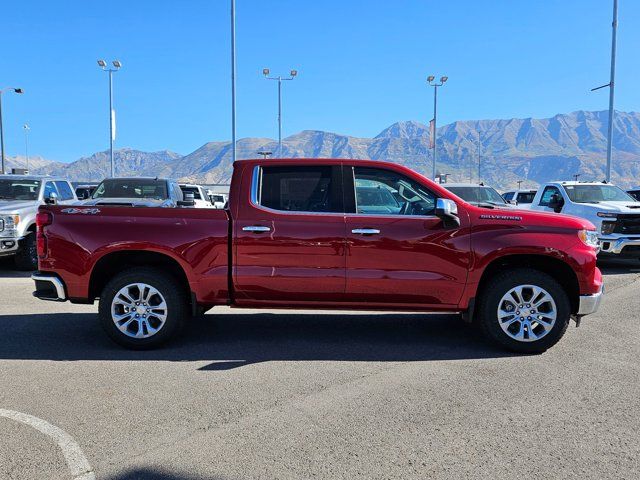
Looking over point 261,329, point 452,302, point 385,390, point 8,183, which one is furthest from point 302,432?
point 8,183

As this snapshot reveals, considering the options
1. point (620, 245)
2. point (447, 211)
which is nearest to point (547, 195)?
point (620, 245)

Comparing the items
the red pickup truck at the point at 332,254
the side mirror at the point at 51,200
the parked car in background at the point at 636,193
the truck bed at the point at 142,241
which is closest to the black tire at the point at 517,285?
the red pickup truck at the point at 332,254

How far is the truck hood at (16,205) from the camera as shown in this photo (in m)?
10.0

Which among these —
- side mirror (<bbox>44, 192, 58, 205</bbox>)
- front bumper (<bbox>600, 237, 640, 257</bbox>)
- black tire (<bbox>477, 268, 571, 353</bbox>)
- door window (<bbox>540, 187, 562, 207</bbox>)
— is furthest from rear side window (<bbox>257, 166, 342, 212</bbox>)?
door window (<bbox>540, 187, 562, 207</bbox>)

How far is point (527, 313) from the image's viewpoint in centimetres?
542

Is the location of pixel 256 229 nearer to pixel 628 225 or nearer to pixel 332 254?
pixel 332 254

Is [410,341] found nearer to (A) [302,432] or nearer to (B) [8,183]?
(A) [302,432]

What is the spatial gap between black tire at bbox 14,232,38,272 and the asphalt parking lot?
4397 millimetres

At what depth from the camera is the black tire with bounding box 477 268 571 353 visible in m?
5.41

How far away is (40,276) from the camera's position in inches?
220

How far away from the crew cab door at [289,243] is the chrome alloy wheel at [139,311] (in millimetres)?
811

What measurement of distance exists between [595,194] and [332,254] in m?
9.33

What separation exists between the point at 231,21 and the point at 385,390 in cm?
2532

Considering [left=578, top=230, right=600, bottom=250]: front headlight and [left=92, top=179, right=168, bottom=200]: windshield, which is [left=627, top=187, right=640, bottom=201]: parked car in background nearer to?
[left=578, top=230, right=600, bottom=250]: front headlight
